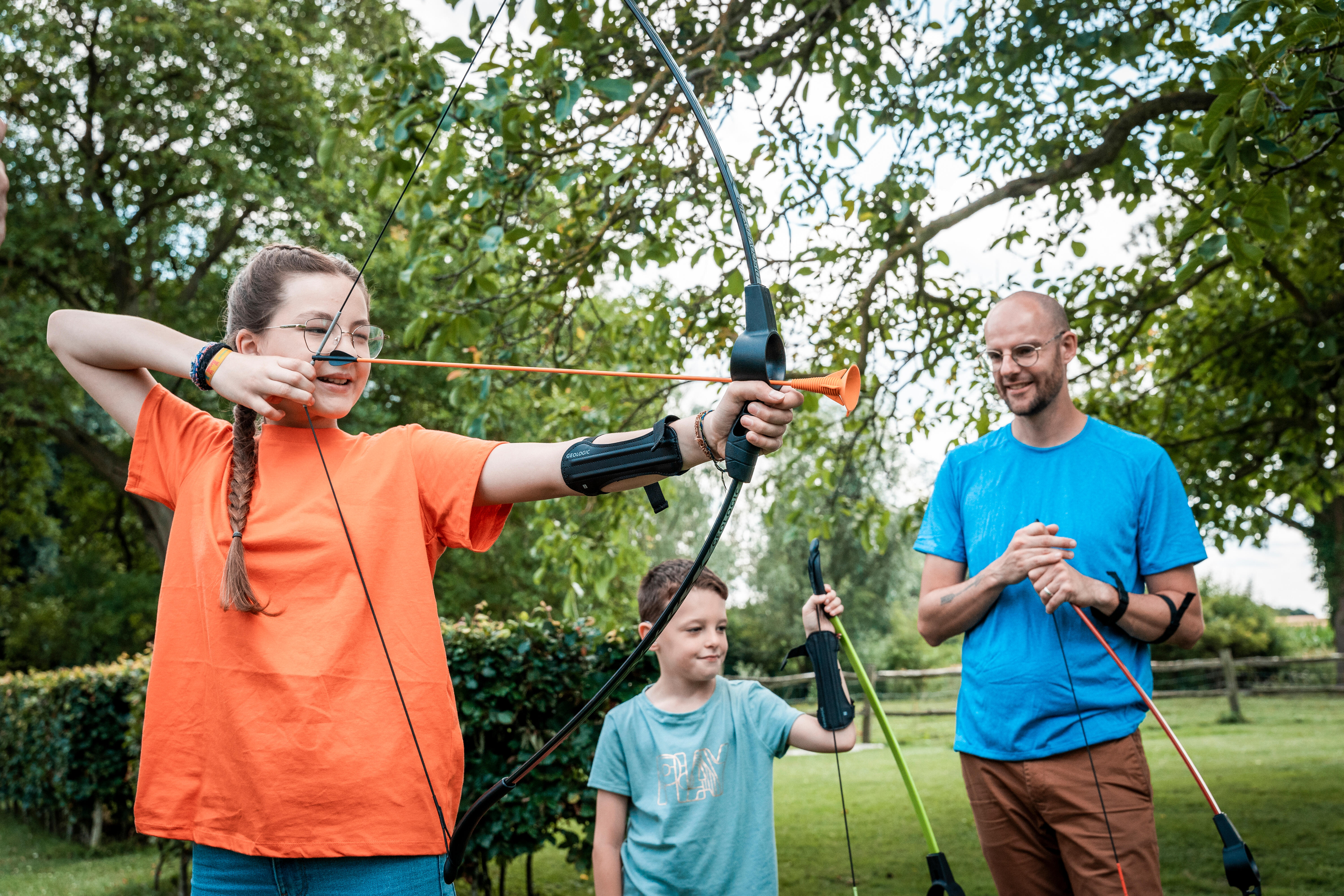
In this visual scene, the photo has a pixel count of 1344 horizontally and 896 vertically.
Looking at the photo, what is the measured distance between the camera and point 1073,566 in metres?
2.21

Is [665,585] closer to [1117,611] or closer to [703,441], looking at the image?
[1117,611]

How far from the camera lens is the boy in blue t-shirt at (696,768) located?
230cm

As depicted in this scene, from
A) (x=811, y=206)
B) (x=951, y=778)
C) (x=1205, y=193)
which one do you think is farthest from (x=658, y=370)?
(x=951, y=778)

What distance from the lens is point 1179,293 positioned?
5.46 metres

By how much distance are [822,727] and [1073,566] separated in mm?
675

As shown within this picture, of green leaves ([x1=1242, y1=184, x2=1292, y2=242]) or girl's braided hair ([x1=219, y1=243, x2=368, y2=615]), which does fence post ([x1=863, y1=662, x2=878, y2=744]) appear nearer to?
green leaves ([x1=1242, y1=184, x2=1292, y2=242])

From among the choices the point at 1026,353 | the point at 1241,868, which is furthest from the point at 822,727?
the point at 1026,353

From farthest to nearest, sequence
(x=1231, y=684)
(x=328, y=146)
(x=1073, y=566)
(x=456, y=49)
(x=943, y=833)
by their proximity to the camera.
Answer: (x=1231, y=684), (x=943, y=833), (x=328, y=146), (x=456, y=49), (x=1073, y=566)

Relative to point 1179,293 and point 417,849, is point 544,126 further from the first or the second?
point 417,849

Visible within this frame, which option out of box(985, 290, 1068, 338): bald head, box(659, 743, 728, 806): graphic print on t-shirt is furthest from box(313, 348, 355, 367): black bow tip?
box(985, 290, 1068, 338): bald head

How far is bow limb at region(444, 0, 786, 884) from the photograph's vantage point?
1290 mm

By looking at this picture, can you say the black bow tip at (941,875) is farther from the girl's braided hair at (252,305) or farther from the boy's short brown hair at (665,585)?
the girl's braided hair at (252,305)

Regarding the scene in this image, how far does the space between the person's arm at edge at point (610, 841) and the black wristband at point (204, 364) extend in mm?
1415

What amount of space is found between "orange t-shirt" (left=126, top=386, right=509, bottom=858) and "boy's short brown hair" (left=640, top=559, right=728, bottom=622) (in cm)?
109
